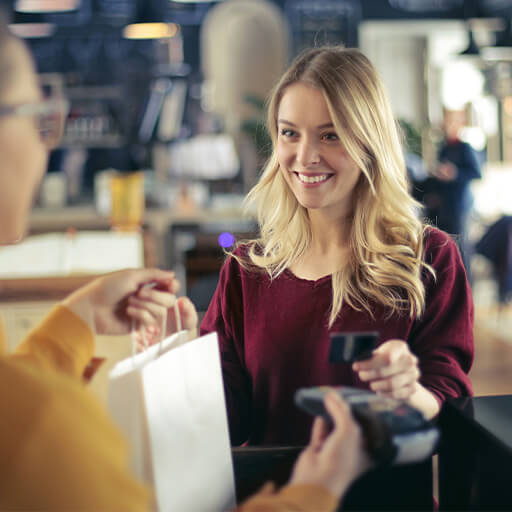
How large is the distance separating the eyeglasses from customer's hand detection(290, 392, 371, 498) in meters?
0.35

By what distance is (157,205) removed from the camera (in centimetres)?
428

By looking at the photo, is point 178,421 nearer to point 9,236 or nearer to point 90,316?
point 90,316

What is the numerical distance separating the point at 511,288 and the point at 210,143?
263 cm

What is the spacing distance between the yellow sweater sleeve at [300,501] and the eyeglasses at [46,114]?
1.20 feet

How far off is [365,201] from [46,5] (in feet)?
19.8

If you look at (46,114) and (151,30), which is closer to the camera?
(46,114)

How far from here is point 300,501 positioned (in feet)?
1.79

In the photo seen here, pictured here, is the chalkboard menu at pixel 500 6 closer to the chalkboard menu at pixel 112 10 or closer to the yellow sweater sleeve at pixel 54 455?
the chalkboard menu at pixel 112 10

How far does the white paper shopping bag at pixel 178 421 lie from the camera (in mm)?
696

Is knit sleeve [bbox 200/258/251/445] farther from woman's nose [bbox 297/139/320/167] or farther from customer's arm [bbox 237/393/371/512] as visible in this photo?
customer's arm [bbox 237/393/371/512]

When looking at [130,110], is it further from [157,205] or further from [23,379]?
[23,379]

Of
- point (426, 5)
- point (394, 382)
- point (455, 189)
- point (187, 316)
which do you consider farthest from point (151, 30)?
point (394, 382)

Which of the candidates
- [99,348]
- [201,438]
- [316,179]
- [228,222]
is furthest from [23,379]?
[228,222]

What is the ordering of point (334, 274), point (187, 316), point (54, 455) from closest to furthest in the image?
point (54, 455)
point (187, 316)
point (334, 274)
